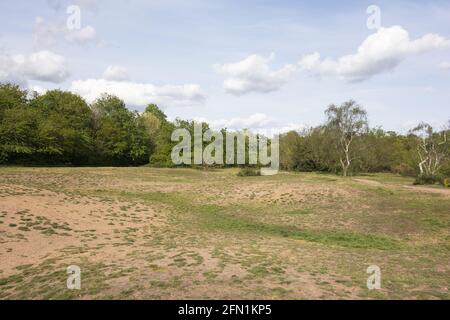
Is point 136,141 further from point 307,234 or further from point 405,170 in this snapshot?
point 307,234

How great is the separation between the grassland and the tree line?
996 inches

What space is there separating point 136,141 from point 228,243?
6229cm

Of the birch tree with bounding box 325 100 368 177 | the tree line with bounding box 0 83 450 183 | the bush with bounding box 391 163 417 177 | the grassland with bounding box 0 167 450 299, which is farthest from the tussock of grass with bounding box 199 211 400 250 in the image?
the bush with bounding box 391 163 417 177

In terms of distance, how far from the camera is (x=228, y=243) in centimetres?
1542

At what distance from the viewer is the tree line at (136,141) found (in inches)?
2063

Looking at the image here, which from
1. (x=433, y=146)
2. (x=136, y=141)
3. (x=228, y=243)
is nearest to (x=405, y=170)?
(x=433, y=146)

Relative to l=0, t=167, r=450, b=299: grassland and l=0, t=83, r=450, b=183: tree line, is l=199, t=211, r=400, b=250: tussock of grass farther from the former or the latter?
l=0, t=83, r=450, b=183: tree line

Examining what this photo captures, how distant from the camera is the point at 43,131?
5253cm

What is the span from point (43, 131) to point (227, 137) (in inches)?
1458

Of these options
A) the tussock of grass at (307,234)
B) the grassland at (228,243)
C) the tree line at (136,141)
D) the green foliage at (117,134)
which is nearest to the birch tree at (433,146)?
the tree line at (136,141)

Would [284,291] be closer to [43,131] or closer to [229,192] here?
[229,192]

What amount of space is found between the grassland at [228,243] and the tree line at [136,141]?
25.3m

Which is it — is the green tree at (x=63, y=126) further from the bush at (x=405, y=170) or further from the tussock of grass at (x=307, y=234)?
the bush at (x=405, y=170)
